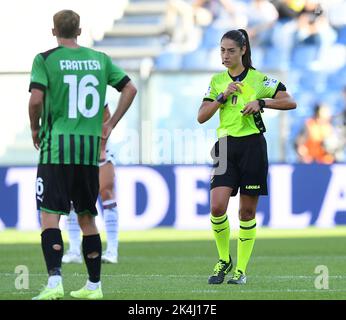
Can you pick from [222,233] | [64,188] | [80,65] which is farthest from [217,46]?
[64,188]

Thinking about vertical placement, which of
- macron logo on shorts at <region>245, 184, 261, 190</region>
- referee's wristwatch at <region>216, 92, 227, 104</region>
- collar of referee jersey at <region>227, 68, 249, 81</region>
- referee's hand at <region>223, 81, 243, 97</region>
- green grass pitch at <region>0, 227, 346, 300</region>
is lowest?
green grass pitch at <region>0, 227, 346, 300</region>

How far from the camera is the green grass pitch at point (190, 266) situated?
8.62 meters

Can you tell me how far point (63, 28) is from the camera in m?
7.76

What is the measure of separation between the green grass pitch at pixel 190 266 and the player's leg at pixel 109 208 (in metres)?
0.21

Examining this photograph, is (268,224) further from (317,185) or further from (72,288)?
(72,288)

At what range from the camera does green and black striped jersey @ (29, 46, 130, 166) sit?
25.5 ft

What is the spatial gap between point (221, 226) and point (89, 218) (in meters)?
2.02

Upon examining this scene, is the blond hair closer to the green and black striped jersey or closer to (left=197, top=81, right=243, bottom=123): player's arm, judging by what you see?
the green and black striped jersey

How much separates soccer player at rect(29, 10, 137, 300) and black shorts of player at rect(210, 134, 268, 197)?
1847 millimetres

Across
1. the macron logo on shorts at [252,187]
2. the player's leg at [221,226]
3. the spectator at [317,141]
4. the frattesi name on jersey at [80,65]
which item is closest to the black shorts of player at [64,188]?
the frattesi name on jersey at [80,65]

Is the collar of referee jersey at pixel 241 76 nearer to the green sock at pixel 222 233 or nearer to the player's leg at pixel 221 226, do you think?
the player's leg at pixel 221 226

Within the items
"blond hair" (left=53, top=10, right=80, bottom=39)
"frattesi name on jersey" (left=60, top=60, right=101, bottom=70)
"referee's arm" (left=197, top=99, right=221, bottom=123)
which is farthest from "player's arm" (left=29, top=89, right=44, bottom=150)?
"referee's arm" (left=197, top=99, right=221, bottom=123)

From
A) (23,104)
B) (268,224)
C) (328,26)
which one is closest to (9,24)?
(23,104)

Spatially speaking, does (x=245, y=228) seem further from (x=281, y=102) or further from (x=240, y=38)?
(x=240, y=38)
